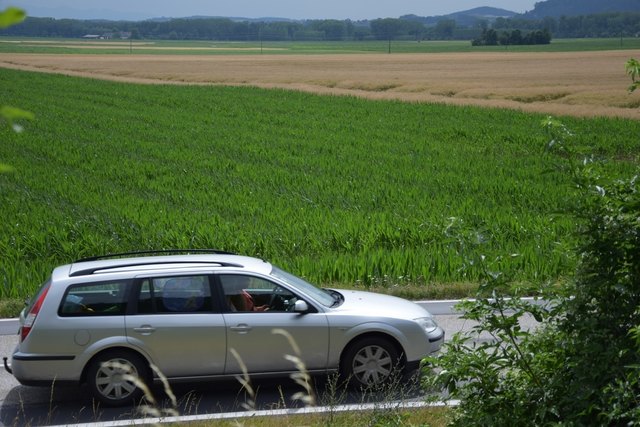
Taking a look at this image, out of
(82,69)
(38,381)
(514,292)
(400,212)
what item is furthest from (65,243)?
(82,69)

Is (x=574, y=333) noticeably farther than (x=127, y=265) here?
No

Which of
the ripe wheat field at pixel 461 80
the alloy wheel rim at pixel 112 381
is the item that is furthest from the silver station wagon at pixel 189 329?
the ripe wheat field at pixel 461 80

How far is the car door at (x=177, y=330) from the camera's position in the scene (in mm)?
8602

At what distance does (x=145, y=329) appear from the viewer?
858 cm

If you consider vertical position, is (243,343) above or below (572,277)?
below

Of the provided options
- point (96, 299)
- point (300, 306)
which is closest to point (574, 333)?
point (300, 306)

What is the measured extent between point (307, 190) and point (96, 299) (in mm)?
14504

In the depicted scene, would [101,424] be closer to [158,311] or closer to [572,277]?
[158,311]

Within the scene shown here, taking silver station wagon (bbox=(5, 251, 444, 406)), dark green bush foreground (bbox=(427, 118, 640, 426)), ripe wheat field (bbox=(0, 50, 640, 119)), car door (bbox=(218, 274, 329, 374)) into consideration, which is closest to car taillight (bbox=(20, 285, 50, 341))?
silver station wagon (bbox=(5, 251, 444, 406))

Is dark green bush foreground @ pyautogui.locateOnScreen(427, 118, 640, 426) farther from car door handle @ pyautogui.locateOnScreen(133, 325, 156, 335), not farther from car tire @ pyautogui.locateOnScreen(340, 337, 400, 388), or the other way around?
car door handle @ pyautogui.locateOnScreen(133, 325, 156, 335)

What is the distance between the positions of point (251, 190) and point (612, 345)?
1854 centimetres

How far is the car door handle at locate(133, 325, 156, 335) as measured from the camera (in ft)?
28.1

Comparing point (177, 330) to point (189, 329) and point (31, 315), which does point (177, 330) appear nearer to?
point (189, 329)

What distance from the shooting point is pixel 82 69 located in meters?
98.8
